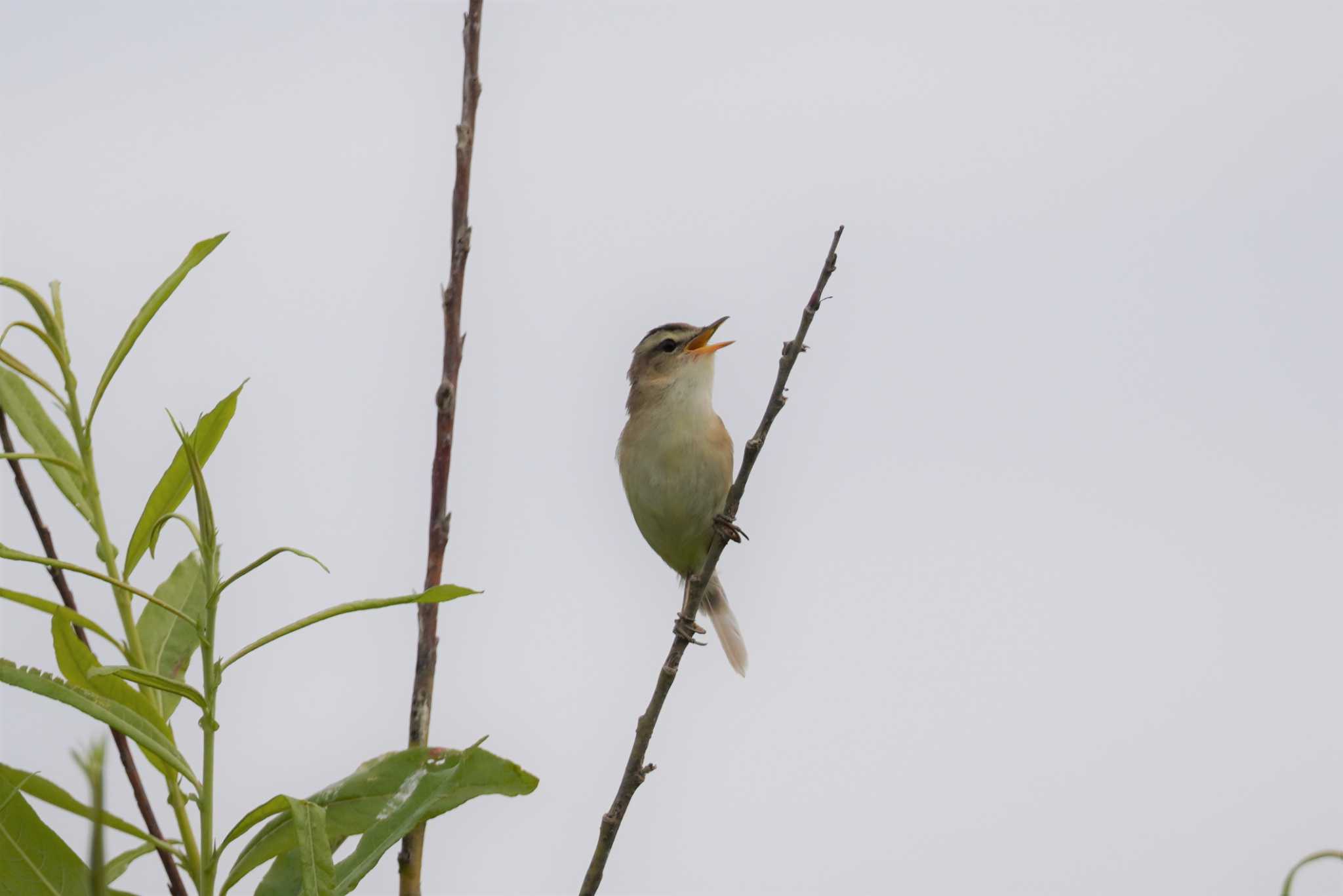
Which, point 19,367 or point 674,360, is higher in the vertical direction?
point 674,360

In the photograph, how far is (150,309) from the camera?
2.50 m

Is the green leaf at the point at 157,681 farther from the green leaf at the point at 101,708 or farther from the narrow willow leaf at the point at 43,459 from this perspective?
the narrow willow leaf at the point at 43,459

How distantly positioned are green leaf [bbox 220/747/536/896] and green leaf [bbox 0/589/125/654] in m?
0.44

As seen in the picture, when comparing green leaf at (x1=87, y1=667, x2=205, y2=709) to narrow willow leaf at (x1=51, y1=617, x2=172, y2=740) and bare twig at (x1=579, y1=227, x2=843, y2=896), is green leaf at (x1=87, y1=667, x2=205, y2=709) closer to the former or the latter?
narrow willow leaf at (x1=51, y1=617, x2=172, y2=740)

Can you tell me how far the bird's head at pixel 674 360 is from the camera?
7.24 metres

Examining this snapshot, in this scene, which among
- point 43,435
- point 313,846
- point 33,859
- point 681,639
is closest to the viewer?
point 313,846

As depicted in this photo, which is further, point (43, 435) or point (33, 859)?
point (43, 435)

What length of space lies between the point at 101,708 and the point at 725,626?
5679 millimetres

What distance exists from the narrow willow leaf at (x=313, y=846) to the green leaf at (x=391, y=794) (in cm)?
24

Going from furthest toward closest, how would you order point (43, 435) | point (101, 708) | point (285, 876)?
1. point (43, 435)
2. point (285, 876)
3. point (101, 708)

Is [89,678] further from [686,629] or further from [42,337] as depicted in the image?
[686,629]

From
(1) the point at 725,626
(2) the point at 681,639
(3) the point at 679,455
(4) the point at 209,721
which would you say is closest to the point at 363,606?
(4) the point at 209,721

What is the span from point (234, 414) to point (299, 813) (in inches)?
38.0

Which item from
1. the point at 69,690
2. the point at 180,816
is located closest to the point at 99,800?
the point at 69,690
